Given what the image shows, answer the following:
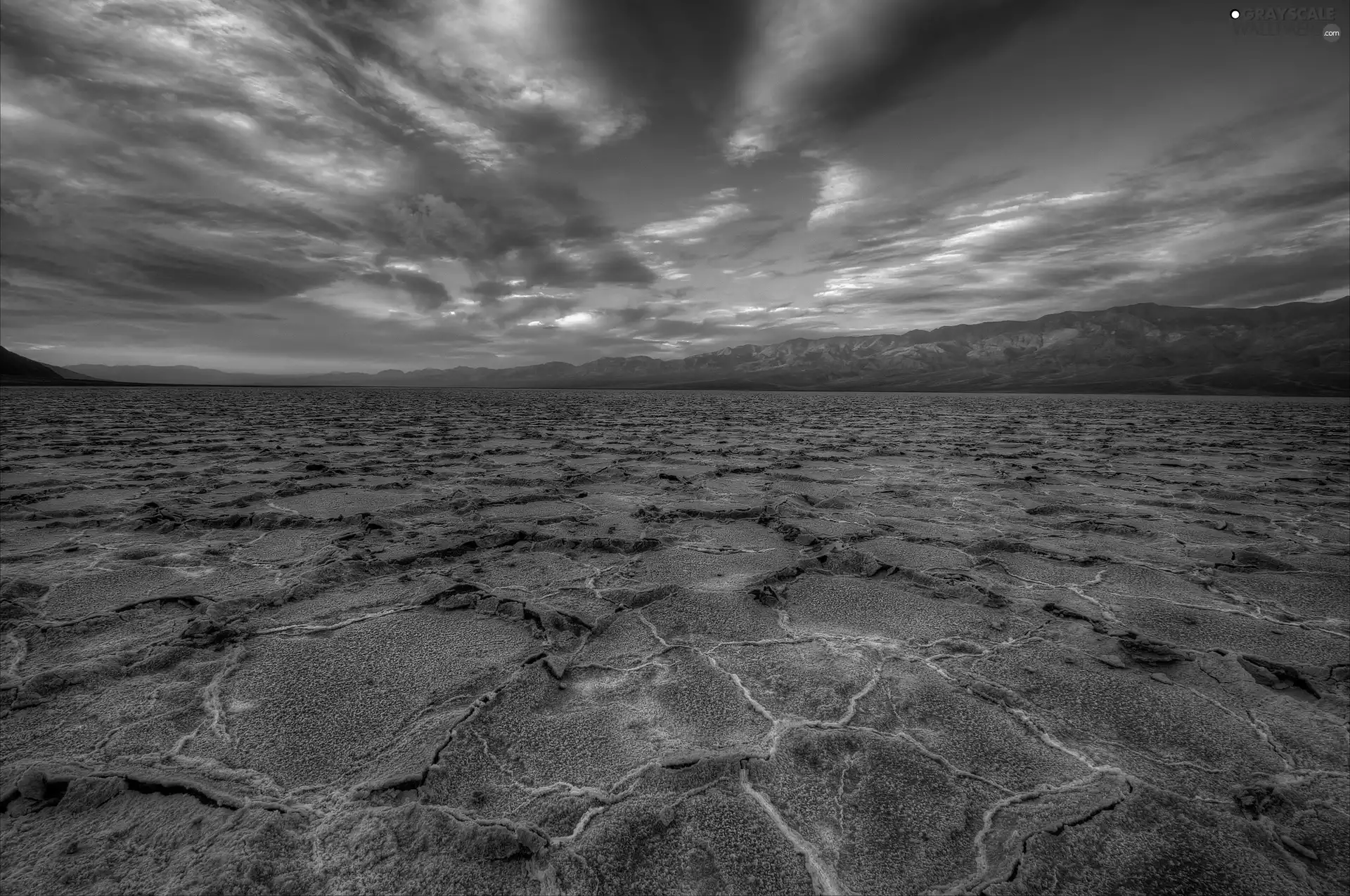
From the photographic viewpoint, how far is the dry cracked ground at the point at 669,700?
5.94 ft

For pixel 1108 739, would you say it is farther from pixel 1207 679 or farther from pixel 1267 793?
pixel 1207 679

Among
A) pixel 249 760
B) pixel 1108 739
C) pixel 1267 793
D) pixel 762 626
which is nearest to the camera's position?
pixel 1267 793

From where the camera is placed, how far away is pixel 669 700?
274 cm

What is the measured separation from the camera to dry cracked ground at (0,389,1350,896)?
1812 millimetres

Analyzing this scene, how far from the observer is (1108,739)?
95.9 inches

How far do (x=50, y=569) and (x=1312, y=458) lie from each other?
20056 mm

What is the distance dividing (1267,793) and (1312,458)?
14847 millimetres

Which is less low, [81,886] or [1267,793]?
[81,886]

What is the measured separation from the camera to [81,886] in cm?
164

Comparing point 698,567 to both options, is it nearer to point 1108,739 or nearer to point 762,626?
point 762,626

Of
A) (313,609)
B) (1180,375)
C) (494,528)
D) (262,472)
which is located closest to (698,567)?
(494,528)

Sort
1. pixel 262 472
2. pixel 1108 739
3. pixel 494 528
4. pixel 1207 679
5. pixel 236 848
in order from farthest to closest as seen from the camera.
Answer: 1. pixel 262 472
2. pixel 494 528
3. pixel 1207 679
4. pixel 1108 739
5. pixel 236 848

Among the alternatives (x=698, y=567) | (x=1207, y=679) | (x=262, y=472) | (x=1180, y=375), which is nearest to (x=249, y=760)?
(x=698, y=567)

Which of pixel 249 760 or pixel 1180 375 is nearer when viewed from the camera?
pixel 249 760
